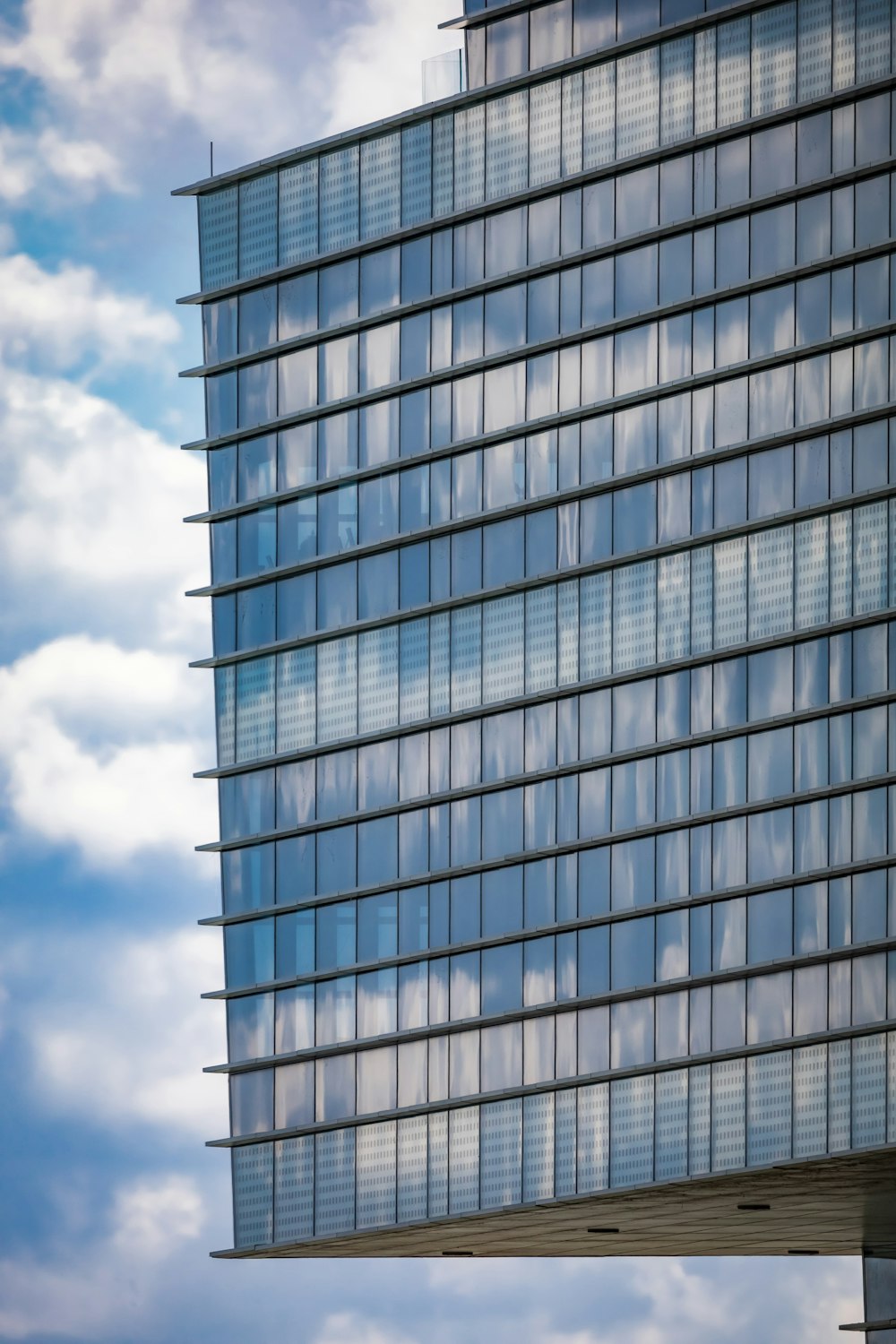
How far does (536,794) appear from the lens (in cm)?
8294

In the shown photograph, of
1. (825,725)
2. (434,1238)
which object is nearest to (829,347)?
(825,725)

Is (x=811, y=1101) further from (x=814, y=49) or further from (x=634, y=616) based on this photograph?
(x=814, y=49)

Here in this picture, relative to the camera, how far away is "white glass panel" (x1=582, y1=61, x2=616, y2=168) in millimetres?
82750

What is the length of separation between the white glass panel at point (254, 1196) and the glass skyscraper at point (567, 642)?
3.9 inches

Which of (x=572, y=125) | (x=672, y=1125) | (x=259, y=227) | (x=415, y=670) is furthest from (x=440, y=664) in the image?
(x=572, y=125)

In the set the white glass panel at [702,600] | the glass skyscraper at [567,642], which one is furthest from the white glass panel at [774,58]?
the white glass panel at [702,600]

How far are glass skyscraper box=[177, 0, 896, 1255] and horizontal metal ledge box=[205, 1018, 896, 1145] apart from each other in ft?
0.38

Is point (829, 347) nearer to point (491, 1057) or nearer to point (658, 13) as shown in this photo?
point (658, 13)

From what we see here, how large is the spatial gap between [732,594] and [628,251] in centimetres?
964

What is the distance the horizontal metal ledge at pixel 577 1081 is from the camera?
247ft

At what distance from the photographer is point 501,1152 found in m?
82.7

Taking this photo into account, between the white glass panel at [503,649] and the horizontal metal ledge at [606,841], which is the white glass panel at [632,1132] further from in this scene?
the white glass panel at [503,649]

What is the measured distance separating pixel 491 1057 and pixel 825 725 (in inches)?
515

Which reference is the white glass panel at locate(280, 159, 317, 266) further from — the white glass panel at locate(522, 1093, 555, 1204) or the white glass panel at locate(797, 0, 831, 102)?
the white glass panel at locate(522, 1093, 555, 1204)
